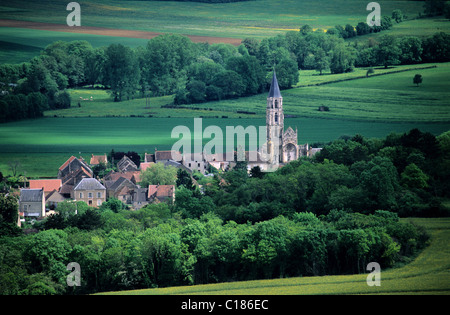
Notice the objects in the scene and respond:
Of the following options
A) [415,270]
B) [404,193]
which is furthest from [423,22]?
[415,270]

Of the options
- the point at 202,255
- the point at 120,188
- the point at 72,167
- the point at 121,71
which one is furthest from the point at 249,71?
the point at 202,255

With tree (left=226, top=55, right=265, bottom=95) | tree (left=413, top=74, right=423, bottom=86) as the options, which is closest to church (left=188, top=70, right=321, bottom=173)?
tree (left=413, top=74, right=423, bottom=86)

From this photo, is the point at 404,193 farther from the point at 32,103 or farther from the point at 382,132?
the point at 32,103

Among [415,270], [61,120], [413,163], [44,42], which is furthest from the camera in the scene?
[44,42]

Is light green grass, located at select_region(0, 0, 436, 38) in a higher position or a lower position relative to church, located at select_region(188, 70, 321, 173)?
higher

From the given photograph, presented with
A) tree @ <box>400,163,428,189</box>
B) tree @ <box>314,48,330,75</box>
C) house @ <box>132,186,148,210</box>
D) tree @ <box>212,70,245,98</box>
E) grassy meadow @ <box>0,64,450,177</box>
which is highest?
tree @ <box>314,48,330,75</box>

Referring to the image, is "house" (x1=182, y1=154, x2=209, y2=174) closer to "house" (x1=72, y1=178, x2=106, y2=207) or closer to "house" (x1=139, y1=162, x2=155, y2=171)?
"house" (x1=139, y1=162, x2=155, y2=171)

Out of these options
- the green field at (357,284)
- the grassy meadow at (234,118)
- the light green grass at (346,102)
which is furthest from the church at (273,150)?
the green field at (357,284)
